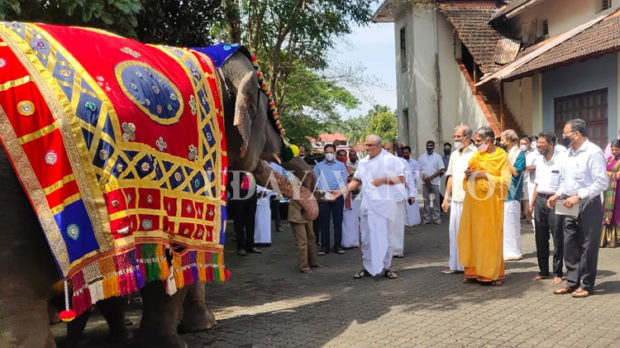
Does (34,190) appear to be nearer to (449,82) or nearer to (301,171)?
(301,171)

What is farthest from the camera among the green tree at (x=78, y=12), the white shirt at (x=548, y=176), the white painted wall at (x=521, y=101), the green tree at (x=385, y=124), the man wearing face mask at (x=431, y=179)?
the green tree at (x=385, y=124)

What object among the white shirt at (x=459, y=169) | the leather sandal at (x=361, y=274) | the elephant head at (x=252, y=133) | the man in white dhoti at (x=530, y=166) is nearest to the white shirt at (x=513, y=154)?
the man in white dhoti at (x=530, y=166)

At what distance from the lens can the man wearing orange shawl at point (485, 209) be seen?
651cm

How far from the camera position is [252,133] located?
4512 millimetres

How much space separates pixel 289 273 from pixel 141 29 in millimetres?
3731

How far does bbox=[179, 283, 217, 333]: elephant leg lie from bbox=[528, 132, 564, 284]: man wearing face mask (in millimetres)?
3971

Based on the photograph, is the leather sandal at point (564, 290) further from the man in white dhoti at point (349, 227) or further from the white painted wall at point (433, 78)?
the white painted wall at point (433, 78)

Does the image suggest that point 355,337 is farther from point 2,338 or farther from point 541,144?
point 541,144

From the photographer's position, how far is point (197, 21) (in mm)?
7469

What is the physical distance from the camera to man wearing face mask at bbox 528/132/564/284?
21.2 feet

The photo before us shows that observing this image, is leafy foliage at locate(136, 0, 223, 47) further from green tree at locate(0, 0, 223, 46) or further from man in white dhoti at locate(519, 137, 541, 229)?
man in white dhoti at locate(519, 137, 541, 229)

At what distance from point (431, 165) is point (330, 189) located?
4.04 metres

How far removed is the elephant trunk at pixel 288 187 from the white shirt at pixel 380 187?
2289 mm

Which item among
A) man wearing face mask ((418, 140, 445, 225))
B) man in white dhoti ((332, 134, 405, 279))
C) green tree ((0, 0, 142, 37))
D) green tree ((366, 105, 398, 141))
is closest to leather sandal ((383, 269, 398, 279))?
man in white dhoti ((332, 134, 405, 279))
